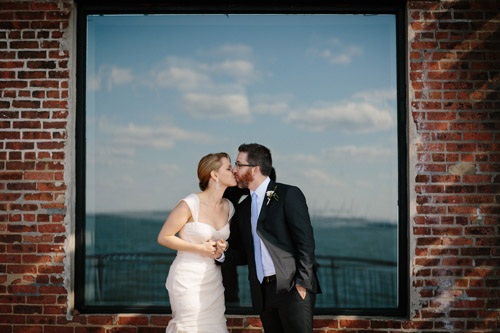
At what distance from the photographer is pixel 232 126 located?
17.5 feet

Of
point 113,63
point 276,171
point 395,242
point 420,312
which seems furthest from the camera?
point 276,171

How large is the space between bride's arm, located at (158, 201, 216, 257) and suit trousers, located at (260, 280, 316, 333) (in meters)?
0.52

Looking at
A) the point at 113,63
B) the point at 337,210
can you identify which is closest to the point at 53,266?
the point at 113,63

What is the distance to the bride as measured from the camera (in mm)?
3693

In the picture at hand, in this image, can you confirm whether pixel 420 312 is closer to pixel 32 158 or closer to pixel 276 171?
pixel 276 171

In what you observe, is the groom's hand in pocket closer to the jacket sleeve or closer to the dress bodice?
the jacket sleeve

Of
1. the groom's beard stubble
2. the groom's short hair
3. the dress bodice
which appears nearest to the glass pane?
the dress bodice

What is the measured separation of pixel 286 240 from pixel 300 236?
0.12 m

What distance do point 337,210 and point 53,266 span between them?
299 cm

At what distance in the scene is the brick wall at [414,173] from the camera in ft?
13.9

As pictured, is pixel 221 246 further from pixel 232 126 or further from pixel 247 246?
pixel 232 126

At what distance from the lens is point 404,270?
14.5 feet

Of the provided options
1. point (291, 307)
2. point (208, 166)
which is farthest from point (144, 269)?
point (291, 307)

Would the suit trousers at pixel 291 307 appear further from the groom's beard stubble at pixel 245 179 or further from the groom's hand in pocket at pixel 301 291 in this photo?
the groom's beard stubble at pixel 245 179
